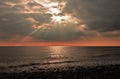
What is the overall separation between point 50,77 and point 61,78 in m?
2.01

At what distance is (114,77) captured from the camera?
39969 millimetres

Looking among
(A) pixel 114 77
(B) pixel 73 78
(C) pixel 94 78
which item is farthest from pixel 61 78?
(A) pixel 114 77

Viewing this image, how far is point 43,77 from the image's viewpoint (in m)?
41.3

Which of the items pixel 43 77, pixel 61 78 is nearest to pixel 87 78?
pixel 61 78

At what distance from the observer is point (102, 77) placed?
40.4m

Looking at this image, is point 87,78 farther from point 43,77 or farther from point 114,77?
point 43,77

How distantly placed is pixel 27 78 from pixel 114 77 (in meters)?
14.2

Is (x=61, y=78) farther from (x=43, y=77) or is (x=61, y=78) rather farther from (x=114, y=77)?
(x=114, y=77)

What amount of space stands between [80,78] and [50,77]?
506 centimetres

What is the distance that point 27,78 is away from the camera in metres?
40.5

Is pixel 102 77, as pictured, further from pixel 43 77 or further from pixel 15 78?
pixel 15 78

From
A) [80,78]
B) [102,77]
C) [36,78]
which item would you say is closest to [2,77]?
[36,78]

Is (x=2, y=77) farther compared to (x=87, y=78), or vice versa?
(x=2, y=77)

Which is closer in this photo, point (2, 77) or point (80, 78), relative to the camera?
point (80, 78)
